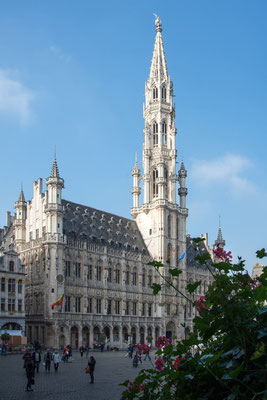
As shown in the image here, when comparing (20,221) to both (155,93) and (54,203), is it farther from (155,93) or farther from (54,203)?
(155,93)

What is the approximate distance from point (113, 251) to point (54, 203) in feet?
48.3

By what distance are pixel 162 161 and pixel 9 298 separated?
4224cm

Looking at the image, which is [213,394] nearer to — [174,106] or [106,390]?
[106,390]

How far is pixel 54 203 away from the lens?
240 feet

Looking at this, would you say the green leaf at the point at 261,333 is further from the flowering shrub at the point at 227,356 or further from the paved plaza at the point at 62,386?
the paved plaza at the point at 62,386

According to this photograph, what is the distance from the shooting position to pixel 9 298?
64.3m

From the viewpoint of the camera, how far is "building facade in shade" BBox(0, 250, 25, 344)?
208 feet

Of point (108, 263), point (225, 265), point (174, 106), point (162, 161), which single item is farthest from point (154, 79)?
point (225, 265)

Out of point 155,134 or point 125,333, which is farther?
point 155,134

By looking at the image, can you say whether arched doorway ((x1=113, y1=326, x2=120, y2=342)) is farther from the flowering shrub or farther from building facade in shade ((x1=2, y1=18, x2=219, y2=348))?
the flowering shrub

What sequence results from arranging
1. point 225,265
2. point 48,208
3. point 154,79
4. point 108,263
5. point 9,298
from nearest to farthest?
point 225,265 → point 9,298 → point 48,208 → point 108,263 → point 154,79

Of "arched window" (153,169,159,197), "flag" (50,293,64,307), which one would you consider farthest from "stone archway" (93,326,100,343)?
"arched window" (153,169,159,197)

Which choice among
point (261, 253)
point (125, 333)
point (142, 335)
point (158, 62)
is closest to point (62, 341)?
point (125, 333)

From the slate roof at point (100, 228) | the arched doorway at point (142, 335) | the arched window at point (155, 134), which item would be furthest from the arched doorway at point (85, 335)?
the arched window at point (155, 134)
